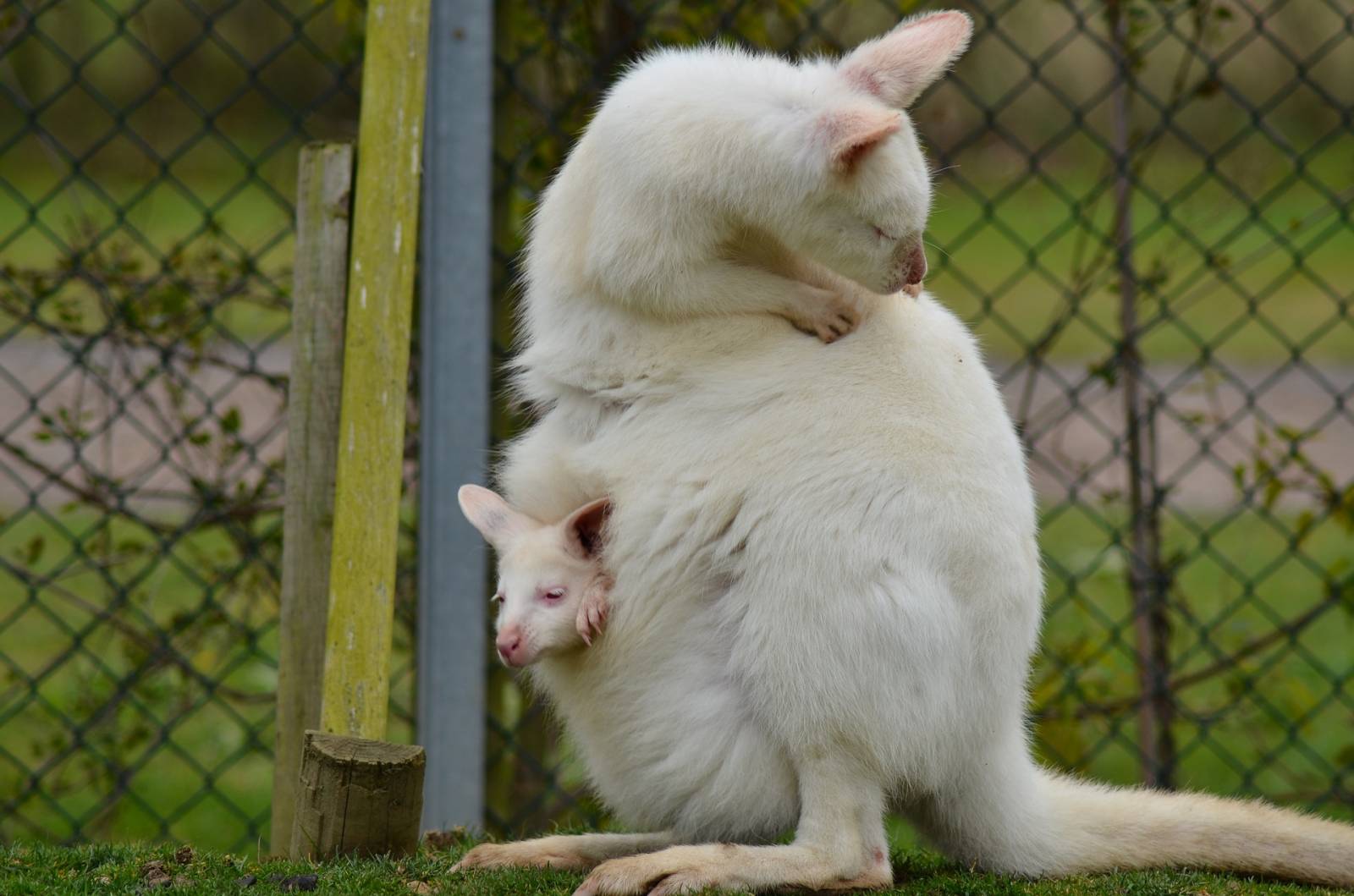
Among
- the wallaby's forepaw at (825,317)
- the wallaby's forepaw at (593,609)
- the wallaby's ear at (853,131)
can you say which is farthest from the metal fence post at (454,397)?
the wallaby's ear at (853,131)

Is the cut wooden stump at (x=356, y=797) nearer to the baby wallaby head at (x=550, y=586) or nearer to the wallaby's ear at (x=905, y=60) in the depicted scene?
the baby wallaby head at (x=550, y=586)

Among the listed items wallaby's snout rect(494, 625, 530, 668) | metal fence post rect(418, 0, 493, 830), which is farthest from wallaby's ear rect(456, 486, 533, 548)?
metal fence post rect(418, 0, 493, 830)

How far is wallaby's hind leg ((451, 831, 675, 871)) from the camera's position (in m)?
2.92

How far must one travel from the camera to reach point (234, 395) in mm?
7668

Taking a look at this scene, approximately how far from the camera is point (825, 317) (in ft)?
9.41

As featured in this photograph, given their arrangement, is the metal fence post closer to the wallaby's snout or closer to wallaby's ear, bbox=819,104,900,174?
the wallaby's snout

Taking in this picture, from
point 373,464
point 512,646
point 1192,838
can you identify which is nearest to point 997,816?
point 1192,838

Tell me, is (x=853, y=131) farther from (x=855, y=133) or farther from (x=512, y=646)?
(x=512, y=646)

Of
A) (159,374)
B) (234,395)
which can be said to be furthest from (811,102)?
(234,395)

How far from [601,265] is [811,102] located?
1.58 ft

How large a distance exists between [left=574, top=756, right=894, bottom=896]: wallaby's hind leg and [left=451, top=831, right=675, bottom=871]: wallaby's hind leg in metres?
0.30

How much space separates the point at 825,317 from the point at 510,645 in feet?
2.76

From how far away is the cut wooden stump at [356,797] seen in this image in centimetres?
283

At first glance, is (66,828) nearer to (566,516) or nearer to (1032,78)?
(566,516)
